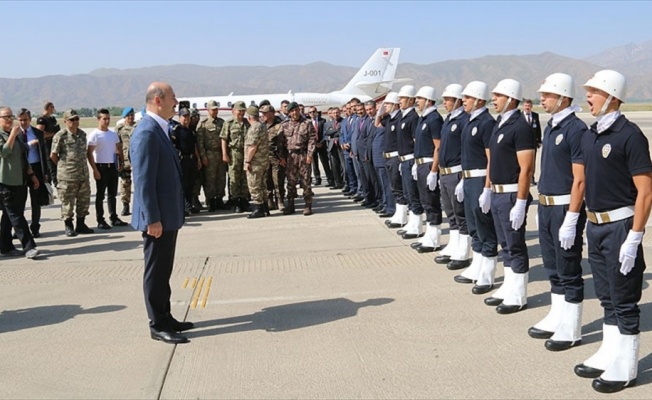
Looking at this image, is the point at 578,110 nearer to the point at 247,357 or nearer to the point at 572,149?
the point at 572,149

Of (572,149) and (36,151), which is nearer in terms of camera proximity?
(572,149)

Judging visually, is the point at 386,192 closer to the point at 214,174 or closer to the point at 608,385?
the point at 214,174

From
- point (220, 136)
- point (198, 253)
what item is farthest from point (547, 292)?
point (220, 136)

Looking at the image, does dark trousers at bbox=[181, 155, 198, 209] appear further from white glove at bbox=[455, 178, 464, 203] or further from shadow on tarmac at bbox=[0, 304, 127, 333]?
white glove at bbox=[455, 178, 464, 203]

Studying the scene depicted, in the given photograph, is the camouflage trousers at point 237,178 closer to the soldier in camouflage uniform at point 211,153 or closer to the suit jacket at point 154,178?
the soldier in camouflage uniform at point 211,153

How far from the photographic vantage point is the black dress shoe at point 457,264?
22.8ft

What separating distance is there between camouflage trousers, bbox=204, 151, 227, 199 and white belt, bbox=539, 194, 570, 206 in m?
7.61

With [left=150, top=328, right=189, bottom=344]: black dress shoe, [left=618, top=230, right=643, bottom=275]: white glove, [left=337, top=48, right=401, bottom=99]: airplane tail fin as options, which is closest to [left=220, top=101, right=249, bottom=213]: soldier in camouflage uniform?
[left=150, top=328, right=189, bottom=344]: black dress shoe

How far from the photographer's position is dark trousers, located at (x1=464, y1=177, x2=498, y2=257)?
6.09 m

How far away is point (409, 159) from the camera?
335 inches

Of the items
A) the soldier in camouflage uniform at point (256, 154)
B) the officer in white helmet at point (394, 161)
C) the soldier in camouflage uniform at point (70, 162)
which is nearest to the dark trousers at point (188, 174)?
the soldier in camouflage uniform at point (256, 154)

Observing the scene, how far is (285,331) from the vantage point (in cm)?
517

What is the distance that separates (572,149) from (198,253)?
5.19m

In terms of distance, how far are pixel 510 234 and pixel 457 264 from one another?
1.51m
